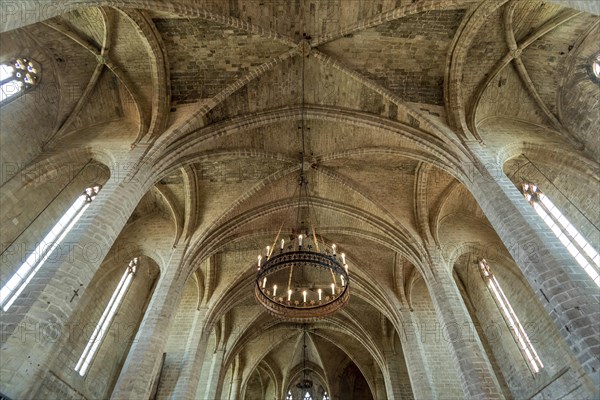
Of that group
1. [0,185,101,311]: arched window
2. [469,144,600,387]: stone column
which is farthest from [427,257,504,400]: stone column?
[0,185,101,311]: arched window

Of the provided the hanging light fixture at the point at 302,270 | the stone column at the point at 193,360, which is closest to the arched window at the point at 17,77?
the hanging light fixture at the point at 302,270

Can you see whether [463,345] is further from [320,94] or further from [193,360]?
[193,360]

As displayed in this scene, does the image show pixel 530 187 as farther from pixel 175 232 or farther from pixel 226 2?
pixel 175 232

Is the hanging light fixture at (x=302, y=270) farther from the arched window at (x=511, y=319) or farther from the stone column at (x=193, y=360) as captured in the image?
the arched window at (x=511, y=319)

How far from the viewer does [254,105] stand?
12336 millimetres

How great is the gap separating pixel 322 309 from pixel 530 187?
8.24 m

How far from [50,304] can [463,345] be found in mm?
A: 10120

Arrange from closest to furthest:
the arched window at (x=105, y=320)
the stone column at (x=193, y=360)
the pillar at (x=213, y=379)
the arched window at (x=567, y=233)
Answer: the arched window at (x=567, y=233), the arched window at (x=105, y=320), the stone column at (x=193, y=360), the pillar at (x=213, y=379)

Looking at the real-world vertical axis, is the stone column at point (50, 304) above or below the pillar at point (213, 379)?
below

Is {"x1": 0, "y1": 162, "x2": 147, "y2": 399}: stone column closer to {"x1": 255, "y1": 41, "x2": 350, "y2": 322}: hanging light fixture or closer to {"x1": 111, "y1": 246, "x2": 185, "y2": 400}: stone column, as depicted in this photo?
{"x1": 111, "y1": 246, "x2": 185, "y2": 400}: stone column

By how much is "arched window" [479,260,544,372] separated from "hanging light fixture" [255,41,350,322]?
573cm

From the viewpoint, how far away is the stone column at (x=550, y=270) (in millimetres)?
5801

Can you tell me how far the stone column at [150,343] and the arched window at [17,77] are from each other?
7.00 m

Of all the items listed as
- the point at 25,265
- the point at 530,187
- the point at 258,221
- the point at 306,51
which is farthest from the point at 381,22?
the point at 25,265
